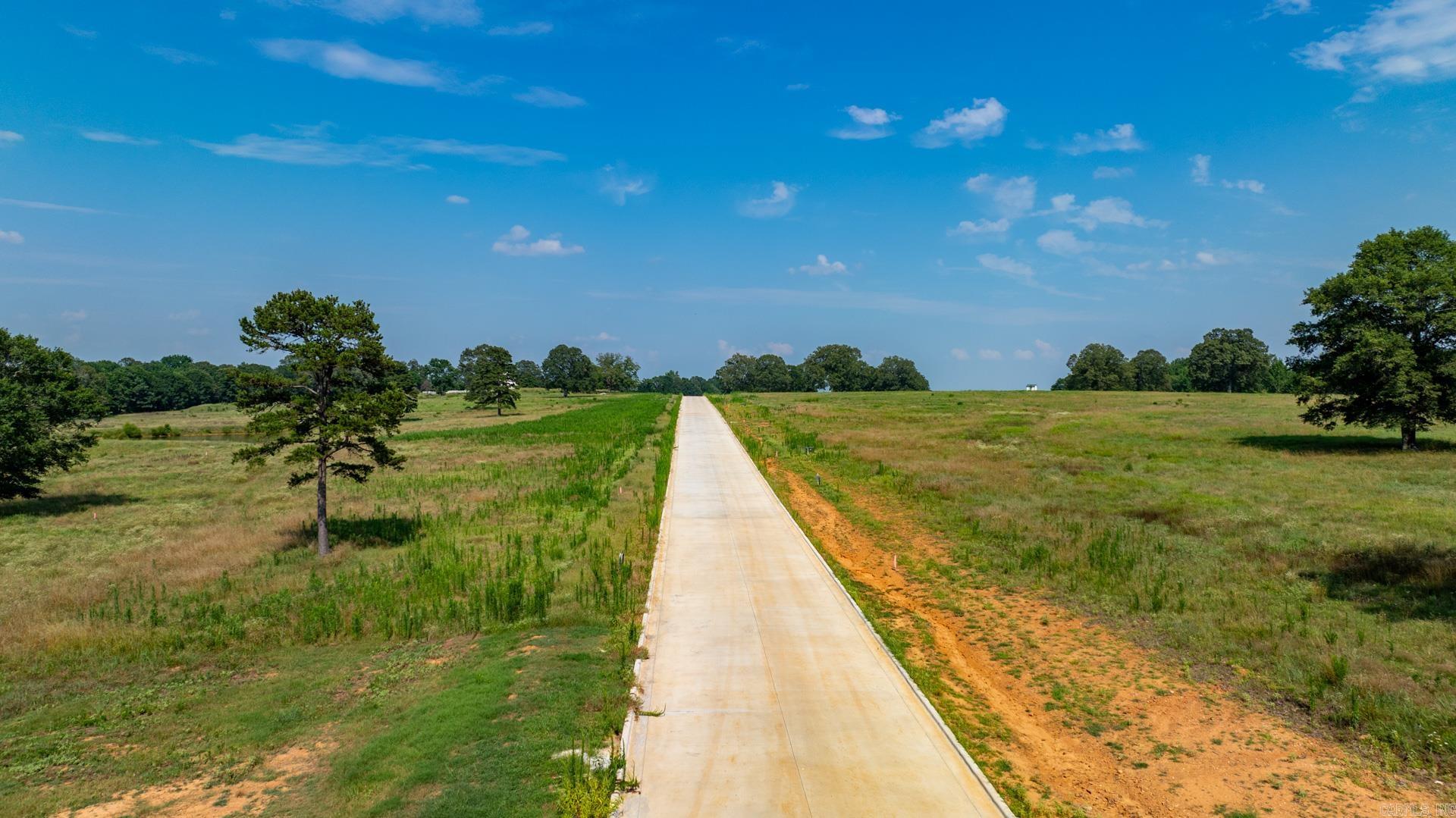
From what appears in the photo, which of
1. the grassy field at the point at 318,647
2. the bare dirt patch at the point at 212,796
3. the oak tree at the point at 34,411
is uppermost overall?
the oak tree at the point at 34,411

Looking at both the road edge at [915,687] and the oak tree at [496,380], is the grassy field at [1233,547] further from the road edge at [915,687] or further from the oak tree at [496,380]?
the oak tree at [496,380]

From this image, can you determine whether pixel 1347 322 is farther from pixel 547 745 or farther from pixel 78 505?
pixel 78 505

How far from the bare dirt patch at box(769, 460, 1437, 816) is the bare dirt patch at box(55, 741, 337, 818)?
12140 millimetres

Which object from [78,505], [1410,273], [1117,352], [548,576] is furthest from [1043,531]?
[1117,352]

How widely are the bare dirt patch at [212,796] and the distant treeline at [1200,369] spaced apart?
513ft

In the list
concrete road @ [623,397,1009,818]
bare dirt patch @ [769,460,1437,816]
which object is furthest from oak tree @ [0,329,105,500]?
bare dirt patch @ [769,460,1437,816]

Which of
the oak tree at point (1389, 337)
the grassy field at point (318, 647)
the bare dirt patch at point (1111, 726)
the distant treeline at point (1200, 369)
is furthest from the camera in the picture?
the distant treeline at point (1200, 369)

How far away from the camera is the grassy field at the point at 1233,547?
13344 millimetres

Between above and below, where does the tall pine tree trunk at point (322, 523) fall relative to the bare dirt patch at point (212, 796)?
above

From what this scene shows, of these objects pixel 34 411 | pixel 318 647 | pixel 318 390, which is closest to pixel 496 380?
pixel 34 411

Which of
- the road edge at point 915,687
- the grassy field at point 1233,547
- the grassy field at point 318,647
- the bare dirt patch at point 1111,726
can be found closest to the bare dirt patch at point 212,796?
the grassy field at point 318,647

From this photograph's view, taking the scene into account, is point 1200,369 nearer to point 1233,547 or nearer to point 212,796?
point 1233,547

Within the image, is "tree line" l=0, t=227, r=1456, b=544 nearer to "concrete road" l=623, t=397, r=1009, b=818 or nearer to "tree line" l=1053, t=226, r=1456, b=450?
"tree line" l=1053, t=226, r=1456, b=450

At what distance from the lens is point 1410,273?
128 ft
